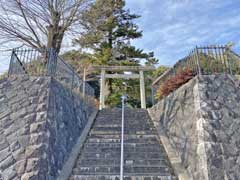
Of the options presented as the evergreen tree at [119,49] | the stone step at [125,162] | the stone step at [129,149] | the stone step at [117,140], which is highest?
the evergreen tree at [119,49]

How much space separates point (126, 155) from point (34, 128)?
2252 mm

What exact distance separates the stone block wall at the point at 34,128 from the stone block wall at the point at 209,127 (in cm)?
271

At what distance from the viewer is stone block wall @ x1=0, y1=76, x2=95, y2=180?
444 cm

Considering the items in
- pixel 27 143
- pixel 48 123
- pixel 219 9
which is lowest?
pixel 27 143

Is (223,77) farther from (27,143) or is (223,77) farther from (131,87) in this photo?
(131,87)

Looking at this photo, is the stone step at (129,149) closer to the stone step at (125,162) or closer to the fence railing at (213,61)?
the stone step at (125,162)

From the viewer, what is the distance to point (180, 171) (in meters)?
5.04

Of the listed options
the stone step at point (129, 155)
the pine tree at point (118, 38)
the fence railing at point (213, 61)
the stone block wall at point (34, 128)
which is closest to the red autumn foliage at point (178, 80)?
the fence railing at point (213, 61)

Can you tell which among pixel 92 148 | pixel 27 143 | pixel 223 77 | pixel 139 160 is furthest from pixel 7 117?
pixel 223 77

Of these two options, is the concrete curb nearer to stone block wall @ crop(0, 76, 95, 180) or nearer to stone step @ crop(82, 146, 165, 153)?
stone block wall @ crop(0, 76, 95, 180)

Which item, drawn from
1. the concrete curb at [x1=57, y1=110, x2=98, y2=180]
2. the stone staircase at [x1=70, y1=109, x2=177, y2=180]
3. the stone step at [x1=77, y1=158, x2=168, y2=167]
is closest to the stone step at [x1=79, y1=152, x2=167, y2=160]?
the stone staircase at [x1=70, y1=109, x2=177, y2=180]

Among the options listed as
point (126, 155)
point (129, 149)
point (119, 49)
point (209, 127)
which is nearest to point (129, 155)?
point (126, 155)

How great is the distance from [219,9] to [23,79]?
18.1 ft

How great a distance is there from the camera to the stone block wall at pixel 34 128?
14.6 feet
